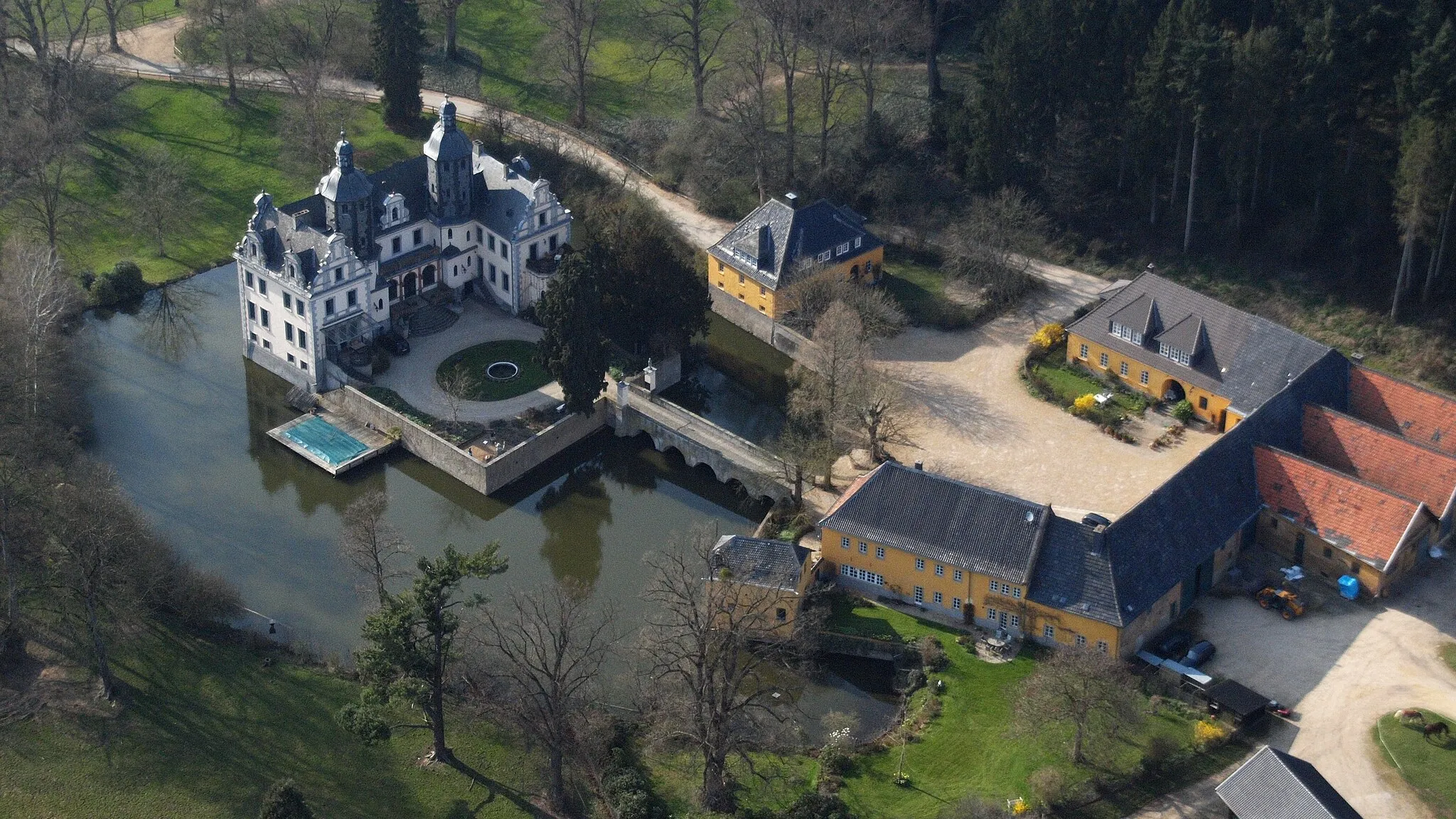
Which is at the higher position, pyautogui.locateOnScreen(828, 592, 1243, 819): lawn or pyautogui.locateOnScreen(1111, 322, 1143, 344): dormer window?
pyautogui.locateOnScreen(1111, 322, 1143, 344): dormer window

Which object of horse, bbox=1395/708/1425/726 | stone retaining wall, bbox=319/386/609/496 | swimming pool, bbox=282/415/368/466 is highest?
horse, bbox=1395/708/1425/726

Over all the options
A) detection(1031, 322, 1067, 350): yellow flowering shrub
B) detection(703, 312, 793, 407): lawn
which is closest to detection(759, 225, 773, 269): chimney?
detection(703, 312, 793, 407): lawn

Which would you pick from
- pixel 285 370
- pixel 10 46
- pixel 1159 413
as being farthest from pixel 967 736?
pixel 10 46

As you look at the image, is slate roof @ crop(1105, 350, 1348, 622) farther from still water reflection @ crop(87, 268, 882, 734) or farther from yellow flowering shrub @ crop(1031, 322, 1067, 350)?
still water reflection @ crop(87, 268, 882, 734)

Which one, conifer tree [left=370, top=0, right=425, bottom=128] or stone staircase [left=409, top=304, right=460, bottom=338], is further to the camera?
conifer tree [left=370, top=0, right=425, bottom=128]

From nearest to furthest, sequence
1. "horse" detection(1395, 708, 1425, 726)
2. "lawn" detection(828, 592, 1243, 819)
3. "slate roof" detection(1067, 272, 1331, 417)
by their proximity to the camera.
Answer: "lawn" detection(828, 592, 1243, 819)
"horse" detection(1395, 708, 1425, 726)
"slate roof" detection(1067, 272, 1331, 417)

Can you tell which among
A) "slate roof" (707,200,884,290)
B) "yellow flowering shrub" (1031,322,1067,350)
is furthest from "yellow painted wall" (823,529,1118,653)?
"slate roof" (707,200,884,290)

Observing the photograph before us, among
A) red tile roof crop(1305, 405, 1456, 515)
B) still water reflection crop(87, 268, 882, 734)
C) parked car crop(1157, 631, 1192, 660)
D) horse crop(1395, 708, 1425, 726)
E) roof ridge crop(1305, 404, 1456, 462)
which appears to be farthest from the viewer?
still water reflection crop(87, 268, 882, 734)
